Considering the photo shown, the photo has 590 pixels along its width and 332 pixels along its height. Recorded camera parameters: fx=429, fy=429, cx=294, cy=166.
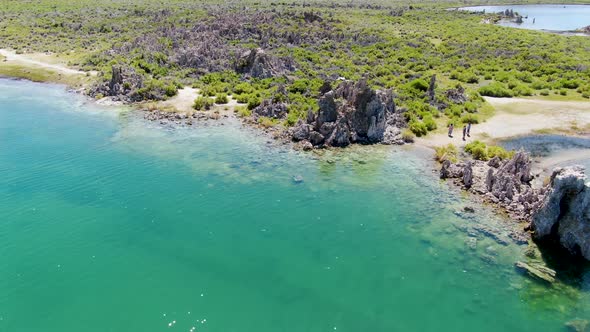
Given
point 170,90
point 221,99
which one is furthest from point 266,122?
point 170,90

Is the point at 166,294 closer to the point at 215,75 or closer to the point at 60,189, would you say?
the point at 60,189

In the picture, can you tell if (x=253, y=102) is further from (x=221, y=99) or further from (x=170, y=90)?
(x=170, y=90)

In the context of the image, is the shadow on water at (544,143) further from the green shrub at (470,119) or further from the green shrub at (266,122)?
the green shrub at (266,122)

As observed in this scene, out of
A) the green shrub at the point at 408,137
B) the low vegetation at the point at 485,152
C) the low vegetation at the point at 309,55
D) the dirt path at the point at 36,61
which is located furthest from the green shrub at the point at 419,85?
the dirt path at the point at 36,61

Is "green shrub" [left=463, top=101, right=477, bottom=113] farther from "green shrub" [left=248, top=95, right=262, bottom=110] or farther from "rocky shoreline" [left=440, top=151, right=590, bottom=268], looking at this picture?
"green shrub" [left=248, top=95, right=262, bottom=110]

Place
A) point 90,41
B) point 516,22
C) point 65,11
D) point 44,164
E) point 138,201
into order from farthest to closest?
point 516,22 → point 65,11 → point 90,41 → point 44,164 → point 138,201

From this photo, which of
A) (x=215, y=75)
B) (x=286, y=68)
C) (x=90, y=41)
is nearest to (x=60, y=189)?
(x=215, y=75)
